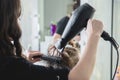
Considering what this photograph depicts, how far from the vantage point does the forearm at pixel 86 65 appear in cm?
64

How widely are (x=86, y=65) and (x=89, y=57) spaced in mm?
25

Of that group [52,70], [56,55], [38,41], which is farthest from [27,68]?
[38,41]

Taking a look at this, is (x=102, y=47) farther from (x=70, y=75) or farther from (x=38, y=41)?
(x=38, y=41)

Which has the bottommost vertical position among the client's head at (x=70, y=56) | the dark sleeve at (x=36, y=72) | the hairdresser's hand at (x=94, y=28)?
the client's head at (x=70, y=56)

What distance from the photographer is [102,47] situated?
104 cm

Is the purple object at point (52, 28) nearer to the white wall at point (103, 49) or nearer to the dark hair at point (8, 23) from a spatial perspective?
the white wall at point (103, 49)

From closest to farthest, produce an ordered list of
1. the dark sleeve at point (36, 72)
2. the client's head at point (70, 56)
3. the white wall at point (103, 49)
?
the dark sleeve at point (36, 72) → the client's head at point (70, 56) → the white wall at point (103, 49)

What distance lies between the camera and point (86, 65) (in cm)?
66

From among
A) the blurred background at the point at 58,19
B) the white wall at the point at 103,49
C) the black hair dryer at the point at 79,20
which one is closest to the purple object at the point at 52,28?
the blurred background at the point at 58,19

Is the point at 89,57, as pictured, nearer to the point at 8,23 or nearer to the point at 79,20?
the point at 79,20

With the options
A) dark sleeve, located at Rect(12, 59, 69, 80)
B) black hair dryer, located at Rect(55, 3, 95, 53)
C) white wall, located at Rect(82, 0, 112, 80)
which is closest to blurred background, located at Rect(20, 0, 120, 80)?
white wall, located at Rect(82, 0, 112, 80)

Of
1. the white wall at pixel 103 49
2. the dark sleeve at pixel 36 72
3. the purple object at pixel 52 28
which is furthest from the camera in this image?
the purple object at pixel 52 28

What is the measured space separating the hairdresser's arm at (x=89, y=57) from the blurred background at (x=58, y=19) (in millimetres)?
320

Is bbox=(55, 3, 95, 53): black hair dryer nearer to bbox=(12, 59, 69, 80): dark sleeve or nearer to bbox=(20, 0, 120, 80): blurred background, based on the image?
bbox=(12, 59, 69, 80): dark sleeve
